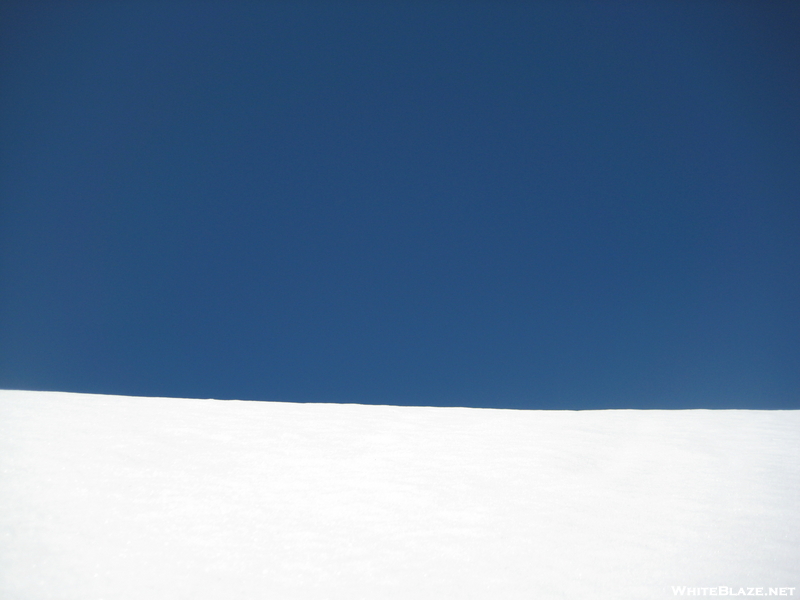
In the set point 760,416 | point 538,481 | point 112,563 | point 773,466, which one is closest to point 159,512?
point 112,563

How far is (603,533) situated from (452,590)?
88cm

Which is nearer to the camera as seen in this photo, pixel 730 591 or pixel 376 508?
pixel 730 591

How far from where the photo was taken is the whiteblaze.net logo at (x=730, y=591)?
1806 millimetres

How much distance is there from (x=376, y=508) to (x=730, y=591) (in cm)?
152

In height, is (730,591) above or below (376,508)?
below

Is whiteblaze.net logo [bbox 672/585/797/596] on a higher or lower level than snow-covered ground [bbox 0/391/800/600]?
lower

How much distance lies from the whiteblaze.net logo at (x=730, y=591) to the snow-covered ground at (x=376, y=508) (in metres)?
0.02

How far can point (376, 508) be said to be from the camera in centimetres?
242

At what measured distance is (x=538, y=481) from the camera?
2.85 metres

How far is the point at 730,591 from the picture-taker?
71.6 inches

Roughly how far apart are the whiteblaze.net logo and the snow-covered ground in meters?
0.02

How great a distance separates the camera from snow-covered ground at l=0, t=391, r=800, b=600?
1824 mm

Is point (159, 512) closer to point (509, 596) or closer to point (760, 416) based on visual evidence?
point (509, 596)

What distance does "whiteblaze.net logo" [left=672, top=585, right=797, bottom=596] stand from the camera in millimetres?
1806
